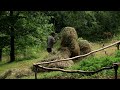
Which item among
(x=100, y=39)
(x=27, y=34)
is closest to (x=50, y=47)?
(x=27, y=34)

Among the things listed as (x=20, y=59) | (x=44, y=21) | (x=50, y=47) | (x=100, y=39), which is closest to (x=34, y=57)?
(x=20, y=59)

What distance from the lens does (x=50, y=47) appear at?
1766 cm

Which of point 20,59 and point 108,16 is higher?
point 108,16

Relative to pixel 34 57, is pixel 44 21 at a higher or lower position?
higher

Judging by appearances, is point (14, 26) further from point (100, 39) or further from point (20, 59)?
point (100, 39)

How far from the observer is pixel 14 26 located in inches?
875

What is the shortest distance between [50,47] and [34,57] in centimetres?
579

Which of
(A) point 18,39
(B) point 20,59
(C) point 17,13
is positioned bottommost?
(B) point 20,59
